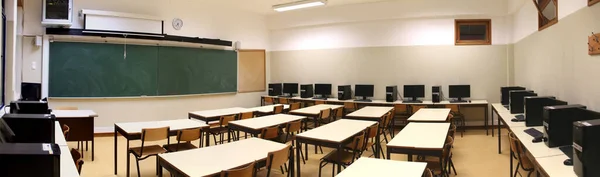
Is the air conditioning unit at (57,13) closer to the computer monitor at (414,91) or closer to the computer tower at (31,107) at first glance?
the computer tower at (31,107)

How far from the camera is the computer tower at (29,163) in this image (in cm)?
107

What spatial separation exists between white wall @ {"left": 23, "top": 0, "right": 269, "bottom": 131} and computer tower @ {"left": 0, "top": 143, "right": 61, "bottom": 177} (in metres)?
5.87

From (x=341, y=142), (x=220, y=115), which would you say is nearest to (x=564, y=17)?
(x=341, y=142)

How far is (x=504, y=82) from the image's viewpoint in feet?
22.5

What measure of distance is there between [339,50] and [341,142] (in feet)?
16.7

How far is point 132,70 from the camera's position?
653 centimetres

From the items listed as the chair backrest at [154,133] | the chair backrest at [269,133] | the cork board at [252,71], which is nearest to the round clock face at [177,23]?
the cork board at [252,71]

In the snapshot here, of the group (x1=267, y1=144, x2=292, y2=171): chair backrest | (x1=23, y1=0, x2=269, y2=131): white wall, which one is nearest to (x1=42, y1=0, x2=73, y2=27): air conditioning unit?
(x1=23, y1=0, x2=269, y2=131): white wall

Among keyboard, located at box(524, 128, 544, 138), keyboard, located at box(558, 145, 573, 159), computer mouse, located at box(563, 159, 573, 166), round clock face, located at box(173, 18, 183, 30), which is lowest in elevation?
computer mouse, located at box(563, 159, 573, 166)

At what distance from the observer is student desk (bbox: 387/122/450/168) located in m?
2.79

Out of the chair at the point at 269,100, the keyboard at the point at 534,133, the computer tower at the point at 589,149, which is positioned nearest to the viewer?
the computer tower at the point at 589,149

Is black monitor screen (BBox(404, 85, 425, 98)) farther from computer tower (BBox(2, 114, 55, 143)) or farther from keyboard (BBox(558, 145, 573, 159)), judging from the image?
computer tower (BBox(2, 114, 55, 143))

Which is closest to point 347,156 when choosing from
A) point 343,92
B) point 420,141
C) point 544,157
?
point 420,141

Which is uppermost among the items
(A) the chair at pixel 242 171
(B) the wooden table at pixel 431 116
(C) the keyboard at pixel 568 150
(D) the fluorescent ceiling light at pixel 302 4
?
(D) the fluorescent ceiling light at pixel 302 4
